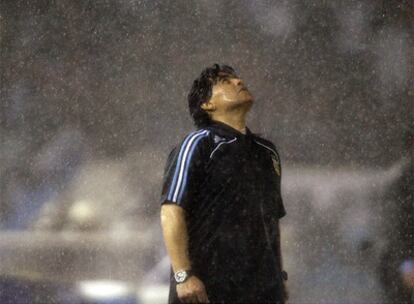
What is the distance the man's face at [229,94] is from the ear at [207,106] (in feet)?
0.05

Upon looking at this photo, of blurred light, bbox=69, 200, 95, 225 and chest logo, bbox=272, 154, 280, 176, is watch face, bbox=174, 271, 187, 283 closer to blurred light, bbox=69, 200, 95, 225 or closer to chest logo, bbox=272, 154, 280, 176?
chest logo, bbox=272, 154, 280, 176

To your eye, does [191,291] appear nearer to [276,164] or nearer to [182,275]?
[182,275]

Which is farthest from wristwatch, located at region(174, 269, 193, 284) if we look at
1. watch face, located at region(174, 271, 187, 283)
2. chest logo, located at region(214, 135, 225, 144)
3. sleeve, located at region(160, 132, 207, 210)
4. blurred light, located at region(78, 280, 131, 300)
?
blurred light, located at region(78, 280, 131, 300)

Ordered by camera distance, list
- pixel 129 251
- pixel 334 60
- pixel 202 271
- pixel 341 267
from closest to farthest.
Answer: pixel 202 271, pixel 341 267, pixel 334 60, pixel 129 251

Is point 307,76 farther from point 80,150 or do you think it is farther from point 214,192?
point 214,192

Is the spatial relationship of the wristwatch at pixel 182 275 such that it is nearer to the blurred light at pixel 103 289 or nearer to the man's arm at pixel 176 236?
the man's arm at pixel 176 236

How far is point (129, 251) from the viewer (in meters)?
6.40

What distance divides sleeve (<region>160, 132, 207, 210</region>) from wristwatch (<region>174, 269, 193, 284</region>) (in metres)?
0.26

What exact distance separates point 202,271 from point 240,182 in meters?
0.41

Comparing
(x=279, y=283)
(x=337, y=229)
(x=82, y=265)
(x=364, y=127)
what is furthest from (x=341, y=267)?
(x=279, y=283)

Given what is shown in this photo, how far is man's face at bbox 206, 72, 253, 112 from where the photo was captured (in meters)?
2.53

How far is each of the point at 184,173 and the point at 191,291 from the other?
1.56ft

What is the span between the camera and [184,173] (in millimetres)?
2295

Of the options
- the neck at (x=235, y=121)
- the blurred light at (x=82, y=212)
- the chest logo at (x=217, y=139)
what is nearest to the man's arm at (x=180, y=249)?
the chest logo at (x=217, y=139)
